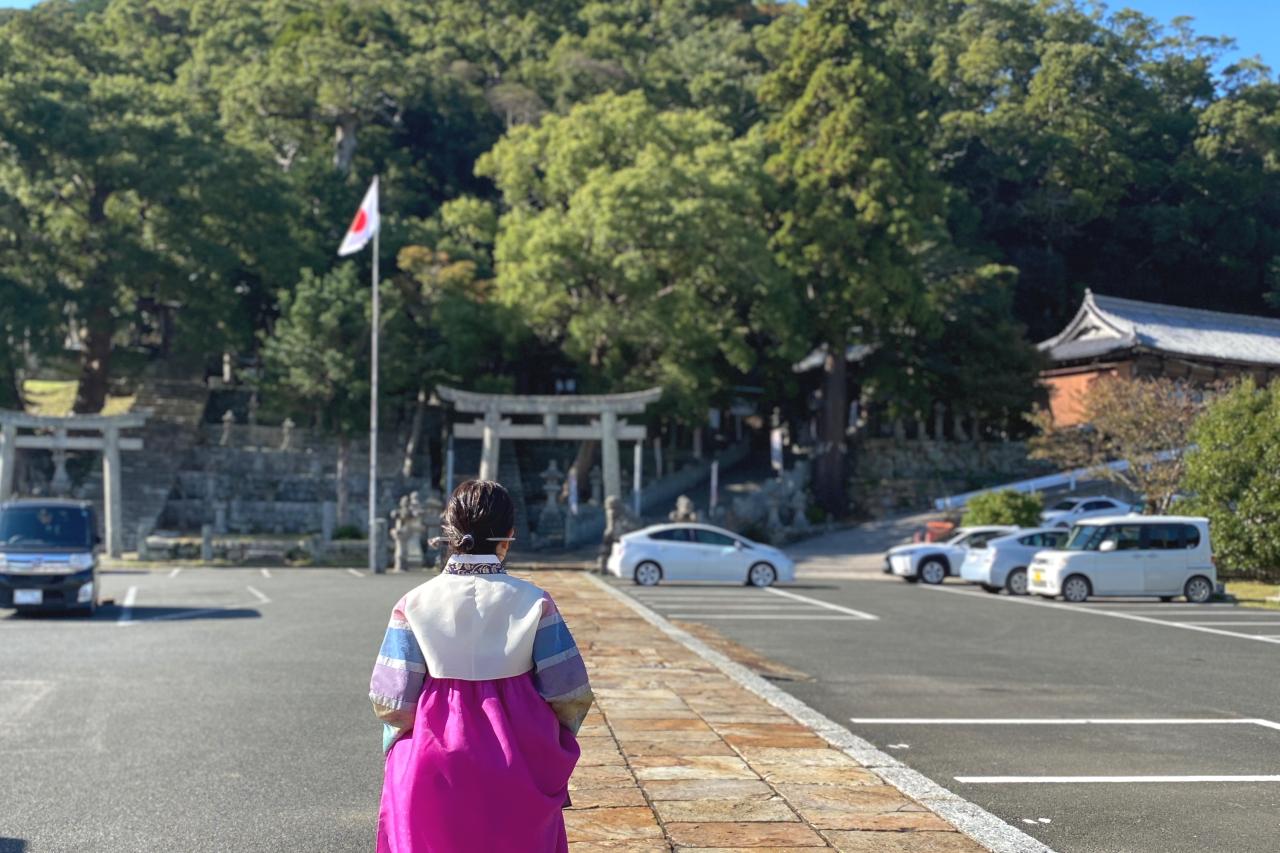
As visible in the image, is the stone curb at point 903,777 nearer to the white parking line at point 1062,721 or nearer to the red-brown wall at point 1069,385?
the white parking line at point 1062,721

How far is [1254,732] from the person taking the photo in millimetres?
9211

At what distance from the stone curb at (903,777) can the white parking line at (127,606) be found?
8.70 metres

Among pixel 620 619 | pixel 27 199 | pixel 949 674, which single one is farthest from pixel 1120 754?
pixel 27 199

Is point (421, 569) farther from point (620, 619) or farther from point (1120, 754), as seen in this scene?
point (1120, 754)

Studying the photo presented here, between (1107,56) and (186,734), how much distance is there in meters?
58.5

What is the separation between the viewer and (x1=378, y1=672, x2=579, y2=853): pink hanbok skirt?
3.67 m

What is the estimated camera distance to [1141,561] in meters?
22.0

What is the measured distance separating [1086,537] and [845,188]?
21.0 m

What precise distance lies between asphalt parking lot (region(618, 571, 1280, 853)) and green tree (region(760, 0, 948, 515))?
21.6 m

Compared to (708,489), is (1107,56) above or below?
above

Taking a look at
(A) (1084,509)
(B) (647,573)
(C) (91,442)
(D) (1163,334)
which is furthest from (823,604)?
(D) (1163,334)

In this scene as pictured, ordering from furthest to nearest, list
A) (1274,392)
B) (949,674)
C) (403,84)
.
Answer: (403,84) < (1274,392) < (949,674)

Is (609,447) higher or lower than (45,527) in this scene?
higher

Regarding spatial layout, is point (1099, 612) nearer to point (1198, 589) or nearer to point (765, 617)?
point (1198, 589)
